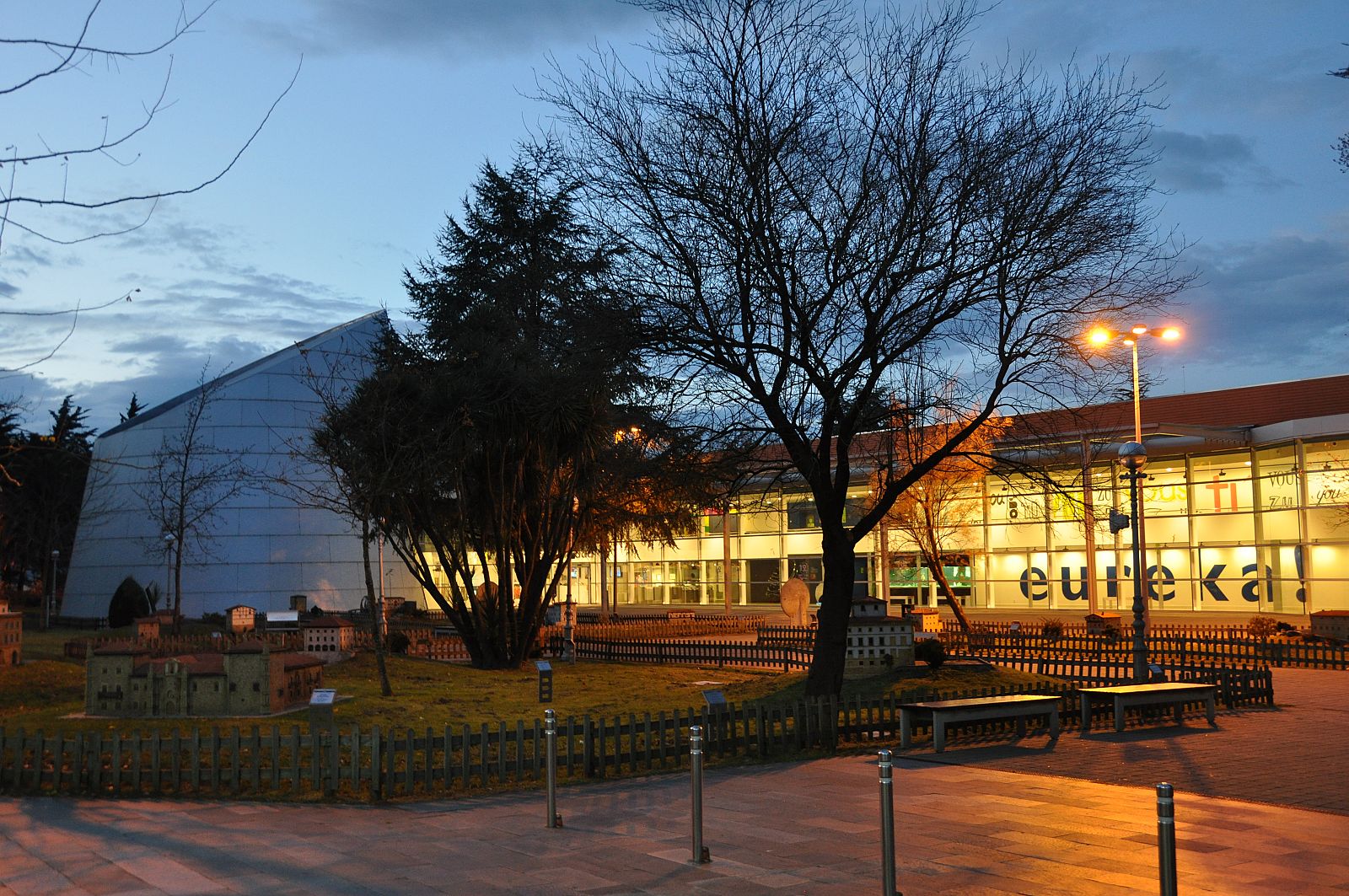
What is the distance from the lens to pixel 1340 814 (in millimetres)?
10594

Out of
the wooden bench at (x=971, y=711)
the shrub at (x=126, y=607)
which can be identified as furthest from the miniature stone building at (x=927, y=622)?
the shrub at (x=126, y=607)

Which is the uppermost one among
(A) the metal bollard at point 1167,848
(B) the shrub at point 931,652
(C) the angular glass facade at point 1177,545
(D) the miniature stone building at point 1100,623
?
(C) the angular glass facade at point 1177,545

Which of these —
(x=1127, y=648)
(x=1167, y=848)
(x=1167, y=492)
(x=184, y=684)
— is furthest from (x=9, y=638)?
(x=1167, y=492)

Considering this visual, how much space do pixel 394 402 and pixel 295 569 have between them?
32385 mm

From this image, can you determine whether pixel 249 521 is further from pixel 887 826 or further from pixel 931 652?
pixel 887 826

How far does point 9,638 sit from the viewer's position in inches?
1021

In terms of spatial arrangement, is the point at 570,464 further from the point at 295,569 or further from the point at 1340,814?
the point at 295,569

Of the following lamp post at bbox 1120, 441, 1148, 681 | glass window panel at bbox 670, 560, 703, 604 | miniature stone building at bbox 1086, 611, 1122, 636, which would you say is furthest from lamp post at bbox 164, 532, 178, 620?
lamp post at bbox 1120, 441, 1148, 681

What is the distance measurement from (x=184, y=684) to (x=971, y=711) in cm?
1189

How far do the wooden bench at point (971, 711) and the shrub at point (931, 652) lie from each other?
6.46 meters

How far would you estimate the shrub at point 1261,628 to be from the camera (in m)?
33.2

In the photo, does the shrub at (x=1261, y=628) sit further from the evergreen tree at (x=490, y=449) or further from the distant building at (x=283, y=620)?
the distant building at (x=283, y=620)

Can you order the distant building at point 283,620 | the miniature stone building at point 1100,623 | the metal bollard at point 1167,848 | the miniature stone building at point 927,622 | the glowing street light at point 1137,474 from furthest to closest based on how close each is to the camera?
1. the miniature stone building at point 1100,623
2. the miniature stone building at point 927,622
3. the distant building at point 283,620
4. the glowing street light at point 1137,474
5. the metal bollard at point 1167,848

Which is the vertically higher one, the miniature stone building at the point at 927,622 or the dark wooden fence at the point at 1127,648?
the miniature stone building at the point at 927,622
